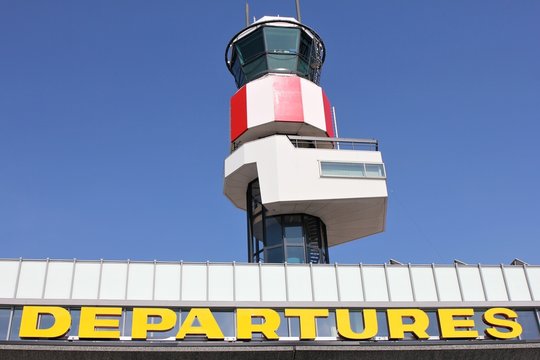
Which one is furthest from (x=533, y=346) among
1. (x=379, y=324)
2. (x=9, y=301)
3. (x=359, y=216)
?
(x=9, y=301)

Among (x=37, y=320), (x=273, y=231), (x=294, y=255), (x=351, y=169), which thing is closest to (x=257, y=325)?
(x=37, y=320)

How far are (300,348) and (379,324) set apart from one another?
4523mm

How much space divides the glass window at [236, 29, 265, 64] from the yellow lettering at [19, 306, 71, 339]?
25118 millimetres

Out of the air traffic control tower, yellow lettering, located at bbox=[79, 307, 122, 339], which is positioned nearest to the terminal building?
yellow lettering, located at bbox=[79, 307, 122, 339]

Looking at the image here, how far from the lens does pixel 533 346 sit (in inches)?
1268

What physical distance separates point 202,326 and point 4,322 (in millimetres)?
9109

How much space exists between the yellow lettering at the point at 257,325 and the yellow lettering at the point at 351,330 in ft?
10.0

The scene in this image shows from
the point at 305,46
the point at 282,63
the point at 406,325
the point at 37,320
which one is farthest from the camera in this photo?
the point at 305,46

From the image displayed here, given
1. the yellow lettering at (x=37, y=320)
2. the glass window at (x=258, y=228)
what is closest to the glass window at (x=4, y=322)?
the yellow lettering at (x=37, y=320)

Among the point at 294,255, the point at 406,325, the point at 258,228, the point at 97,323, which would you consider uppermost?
the point at 258,228

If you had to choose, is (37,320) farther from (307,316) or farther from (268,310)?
(307,316)

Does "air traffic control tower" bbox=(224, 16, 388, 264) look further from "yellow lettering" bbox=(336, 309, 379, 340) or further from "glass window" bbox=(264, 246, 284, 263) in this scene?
"yellow lettering" bbox=(336, 309, 379, 340)

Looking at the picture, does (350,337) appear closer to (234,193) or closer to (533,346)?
(533,346)

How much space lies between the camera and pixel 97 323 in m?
30.0
